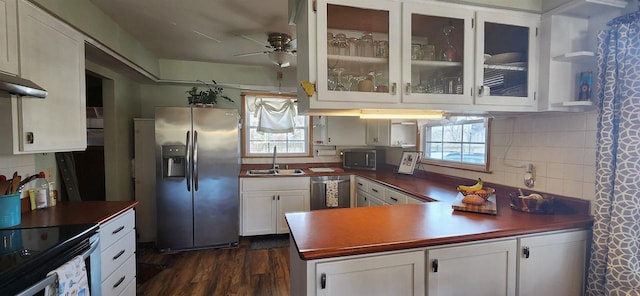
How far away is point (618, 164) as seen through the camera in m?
→ 1.43

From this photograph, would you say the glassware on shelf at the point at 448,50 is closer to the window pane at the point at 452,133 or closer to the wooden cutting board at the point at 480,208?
the wooden cutting board at the point at 480,208

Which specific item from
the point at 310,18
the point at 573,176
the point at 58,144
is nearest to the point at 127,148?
the point at 58,144

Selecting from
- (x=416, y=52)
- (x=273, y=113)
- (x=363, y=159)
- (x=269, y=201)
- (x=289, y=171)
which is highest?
(x=416, y=52)

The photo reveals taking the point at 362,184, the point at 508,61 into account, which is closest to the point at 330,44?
the point at 508,61

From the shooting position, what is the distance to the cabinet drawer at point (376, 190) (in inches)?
115

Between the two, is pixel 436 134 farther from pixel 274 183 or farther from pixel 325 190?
pixel 274 183

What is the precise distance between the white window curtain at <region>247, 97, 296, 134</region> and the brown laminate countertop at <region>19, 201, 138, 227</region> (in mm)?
2254

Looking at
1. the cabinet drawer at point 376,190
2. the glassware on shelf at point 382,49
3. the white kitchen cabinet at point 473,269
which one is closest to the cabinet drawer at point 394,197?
the cabinet drawer at point 376,190

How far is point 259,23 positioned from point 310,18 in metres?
1.33

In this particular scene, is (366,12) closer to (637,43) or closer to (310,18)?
(310,18)

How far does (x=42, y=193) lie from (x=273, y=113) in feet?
8.68

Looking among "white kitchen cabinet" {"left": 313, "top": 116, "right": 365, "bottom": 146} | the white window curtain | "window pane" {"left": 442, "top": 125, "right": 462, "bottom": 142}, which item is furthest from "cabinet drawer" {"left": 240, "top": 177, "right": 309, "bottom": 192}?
"window pane" {"left": 442, "top": 125, "right": 462, "bottom": 142}

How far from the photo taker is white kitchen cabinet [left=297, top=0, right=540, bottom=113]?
142 cm

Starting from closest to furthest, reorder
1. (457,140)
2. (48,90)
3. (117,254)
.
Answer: (48,90), (117,254), (457,140)
